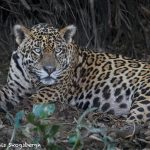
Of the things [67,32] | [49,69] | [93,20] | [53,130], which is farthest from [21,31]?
[53,130]

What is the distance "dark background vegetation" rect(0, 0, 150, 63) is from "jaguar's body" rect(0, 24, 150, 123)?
256cm

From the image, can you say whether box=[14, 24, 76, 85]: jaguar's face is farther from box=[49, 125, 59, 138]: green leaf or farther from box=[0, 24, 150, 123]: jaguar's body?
box=[49, 125, 59, 138]: green leaf

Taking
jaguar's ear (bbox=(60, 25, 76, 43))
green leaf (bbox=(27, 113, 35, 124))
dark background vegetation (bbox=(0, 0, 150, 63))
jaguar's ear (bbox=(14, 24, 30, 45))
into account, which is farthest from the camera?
dark background vegetation (bbox=(0, 0, 150, 63))

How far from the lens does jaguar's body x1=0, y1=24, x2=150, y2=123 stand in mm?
9320

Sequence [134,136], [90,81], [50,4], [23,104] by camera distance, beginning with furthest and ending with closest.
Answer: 1. [50,4]
2. [90,81]
3. [23,104]
4. [134,136]

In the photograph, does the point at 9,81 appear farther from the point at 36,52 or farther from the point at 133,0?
the point at 133,0

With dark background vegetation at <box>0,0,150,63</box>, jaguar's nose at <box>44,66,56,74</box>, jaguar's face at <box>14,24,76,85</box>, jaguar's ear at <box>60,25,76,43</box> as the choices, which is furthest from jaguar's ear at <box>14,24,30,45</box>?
dark background vegetation at <box>0,0,150,63</box>

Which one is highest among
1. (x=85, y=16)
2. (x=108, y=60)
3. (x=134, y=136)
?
(x=85, y=16)

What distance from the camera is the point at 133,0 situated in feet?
42.9

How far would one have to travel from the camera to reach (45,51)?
30.8 ft

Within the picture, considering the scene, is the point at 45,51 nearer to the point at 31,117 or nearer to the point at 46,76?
the point at 46,76

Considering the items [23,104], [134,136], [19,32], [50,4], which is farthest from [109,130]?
[50,4]

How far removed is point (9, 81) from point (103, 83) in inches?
51.7

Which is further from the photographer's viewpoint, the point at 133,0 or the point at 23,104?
the point at 133,0
